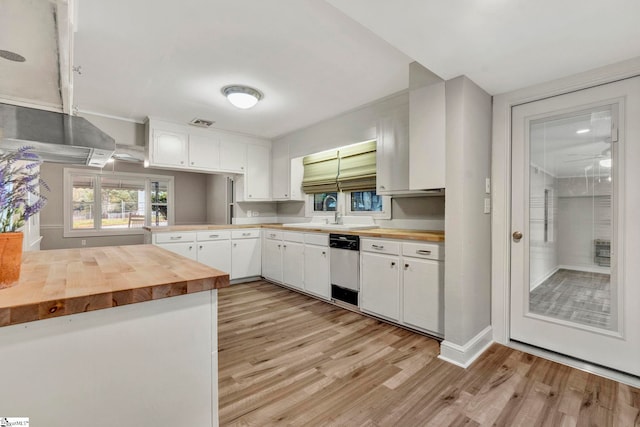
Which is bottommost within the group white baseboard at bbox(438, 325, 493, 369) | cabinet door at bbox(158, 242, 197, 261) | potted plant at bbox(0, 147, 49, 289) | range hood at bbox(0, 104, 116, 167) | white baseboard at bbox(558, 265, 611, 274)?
white baseboard at bbox(438, 325, 493, 369)

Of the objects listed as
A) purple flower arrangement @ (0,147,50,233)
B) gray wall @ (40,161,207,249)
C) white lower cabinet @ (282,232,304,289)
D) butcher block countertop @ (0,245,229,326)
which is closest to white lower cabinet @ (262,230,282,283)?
white lower cabinet @ (282,232,304,289)

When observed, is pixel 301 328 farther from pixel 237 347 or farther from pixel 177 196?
pixel 177 196

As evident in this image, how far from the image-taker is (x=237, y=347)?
2.33 m

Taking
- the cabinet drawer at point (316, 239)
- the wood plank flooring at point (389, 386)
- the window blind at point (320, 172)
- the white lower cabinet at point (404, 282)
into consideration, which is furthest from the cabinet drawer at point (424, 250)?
the window blind at point (320, 172)

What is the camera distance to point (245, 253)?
4332 millimetres

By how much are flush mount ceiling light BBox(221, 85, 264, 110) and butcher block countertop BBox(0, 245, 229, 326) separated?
1.89 m

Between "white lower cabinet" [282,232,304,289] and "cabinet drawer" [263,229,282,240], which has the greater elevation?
"cabinet drawer" [263,229,282,240]

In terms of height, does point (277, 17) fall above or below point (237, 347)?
above

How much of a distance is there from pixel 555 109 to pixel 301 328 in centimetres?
270

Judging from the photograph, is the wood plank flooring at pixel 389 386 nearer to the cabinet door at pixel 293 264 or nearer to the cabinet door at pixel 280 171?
the cabinet door at pixel 293 264

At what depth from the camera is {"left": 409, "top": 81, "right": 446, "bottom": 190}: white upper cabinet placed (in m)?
2.24

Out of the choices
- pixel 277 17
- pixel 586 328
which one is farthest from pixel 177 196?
pixel 586 328

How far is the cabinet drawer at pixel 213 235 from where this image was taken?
3973mm

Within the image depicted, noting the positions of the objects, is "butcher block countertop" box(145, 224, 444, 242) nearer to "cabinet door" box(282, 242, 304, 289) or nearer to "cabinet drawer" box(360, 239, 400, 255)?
"cabinet drawer" box(360, 239, 400, 255)
